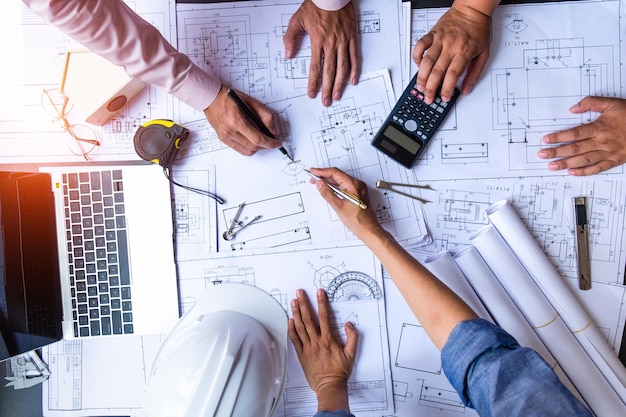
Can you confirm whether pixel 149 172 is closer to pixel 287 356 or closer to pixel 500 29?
pixel 287 356

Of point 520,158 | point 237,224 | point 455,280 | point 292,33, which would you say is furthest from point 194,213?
point 520,158

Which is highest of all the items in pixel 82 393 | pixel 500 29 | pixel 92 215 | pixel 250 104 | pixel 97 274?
pixel 500 29

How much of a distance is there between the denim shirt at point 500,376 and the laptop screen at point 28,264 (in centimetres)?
76

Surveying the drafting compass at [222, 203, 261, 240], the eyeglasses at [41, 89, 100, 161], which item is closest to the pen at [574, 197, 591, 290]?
the drafting compass at [222, 203, 261, 240]

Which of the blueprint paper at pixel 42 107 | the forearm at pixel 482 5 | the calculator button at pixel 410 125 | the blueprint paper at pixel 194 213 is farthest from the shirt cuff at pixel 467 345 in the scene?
the blueprint paper at pixel 42 107

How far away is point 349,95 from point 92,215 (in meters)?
0.58

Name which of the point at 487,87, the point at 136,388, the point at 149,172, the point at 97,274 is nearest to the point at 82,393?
the point at 136,388

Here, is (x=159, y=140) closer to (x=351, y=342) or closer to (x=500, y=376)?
(x=351, y=342)

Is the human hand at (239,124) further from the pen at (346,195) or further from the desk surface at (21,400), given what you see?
the desk surface at (21,400)

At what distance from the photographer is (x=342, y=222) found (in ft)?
3.03

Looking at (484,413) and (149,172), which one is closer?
(484,413)

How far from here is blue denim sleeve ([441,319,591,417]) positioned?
651 millimetres

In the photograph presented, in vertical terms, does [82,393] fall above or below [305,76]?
below

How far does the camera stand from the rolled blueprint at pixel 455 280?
89cm
